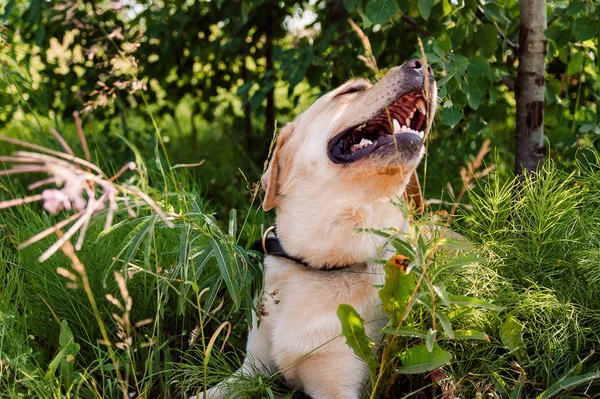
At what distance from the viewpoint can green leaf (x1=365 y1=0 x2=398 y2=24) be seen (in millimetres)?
2789

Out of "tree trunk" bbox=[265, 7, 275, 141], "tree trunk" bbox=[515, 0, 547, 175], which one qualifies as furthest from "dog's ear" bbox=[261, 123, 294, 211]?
"tree trunk" bbox=[265, 7, 275, 141]

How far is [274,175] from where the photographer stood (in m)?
2.63

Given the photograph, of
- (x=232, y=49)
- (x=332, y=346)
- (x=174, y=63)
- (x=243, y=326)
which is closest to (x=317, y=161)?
(x=332, y=346)

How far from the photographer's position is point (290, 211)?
2.61 metres

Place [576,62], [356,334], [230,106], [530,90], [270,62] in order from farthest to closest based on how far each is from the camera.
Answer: [230,106], [270,62], [576,62], [530,90], [356,334]

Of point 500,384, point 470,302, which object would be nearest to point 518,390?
point 500,384

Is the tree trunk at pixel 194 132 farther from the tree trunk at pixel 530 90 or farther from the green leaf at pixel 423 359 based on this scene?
the green leaf at pixel 423 359

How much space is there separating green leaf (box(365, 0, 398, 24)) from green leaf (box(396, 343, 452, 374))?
136 centimetres

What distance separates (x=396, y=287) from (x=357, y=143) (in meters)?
0.69

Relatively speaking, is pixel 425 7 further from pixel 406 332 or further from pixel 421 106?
pixel 406 332

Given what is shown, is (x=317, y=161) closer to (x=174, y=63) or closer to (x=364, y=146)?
(x=364, y=146)

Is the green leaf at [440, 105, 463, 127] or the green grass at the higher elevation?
the green leaf at [440, 105, 463, 127]

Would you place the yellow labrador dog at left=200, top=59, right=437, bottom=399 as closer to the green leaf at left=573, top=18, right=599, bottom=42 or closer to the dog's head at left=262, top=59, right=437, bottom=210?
the dog's head at left=262, top=59, right=437, bottom=210

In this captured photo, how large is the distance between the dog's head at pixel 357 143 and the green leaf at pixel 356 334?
385mm
